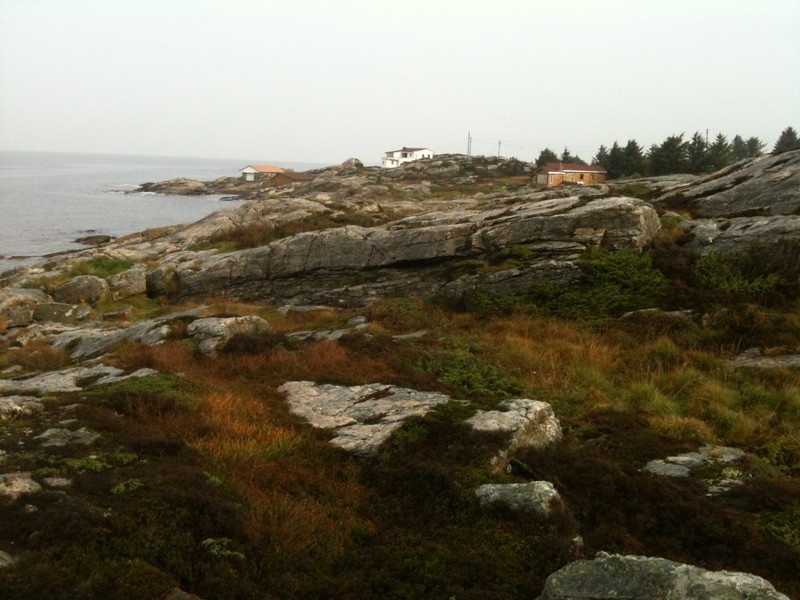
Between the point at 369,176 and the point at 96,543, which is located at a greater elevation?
the point at 369,176

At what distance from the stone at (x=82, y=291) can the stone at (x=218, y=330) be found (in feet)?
43.6

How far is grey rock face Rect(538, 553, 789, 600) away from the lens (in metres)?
4.37

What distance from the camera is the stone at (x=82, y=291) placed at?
26.2 metres

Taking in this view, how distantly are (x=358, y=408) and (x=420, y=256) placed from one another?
39.0ft

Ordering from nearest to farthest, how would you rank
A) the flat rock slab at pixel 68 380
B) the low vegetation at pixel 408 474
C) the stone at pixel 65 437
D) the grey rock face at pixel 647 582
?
1. the grey rock face at pixel 647 582
2. the low vegetation at pixel 408 474
3. the stone at pixel 65 437
4. the flat rock slab at pixel 68 380

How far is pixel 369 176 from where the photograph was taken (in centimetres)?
8150

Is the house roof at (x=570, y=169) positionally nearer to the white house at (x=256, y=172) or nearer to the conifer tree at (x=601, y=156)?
the conifer tree at (x=601, y=156)

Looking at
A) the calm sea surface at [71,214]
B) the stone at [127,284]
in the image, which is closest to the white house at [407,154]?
the calm sea surface at [71,214]

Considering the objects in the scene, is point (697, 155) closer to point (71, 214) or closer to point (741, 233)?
point (741, 233)

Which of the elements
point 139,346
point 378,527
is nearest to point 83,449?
point 378,527

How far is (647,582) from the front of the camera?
464cm

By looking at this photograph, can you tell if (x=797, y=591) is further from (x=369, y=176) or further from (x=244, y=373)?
(x=369, y=176)

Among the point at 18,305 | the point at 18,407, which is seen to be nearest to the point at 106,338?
the point at 18,407

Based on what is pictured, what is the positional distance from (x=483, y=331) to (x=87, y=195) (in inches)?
4267
